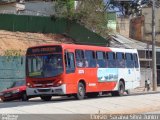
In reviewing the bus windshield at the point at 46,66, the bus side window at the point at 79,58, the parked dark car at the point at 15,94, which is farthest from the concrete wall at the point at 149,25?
the bus windshield at the point at 46,66

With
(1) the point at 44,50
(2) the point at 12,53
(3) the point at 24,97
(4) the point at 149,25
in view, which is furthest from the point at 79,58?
(4) the point at 149,25

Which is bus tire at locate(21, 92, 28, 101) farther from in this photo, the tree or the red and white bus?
the tree

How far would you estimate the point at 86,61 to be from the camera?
3019cm

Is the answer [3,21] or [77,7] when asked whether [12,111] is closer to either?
[3,21]

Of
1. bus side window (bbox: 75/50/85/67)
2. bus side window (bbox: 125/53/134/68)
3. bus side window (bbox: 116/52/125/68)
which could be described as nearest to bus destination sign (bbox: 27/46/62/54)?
bus side window (bbox: 75/50/85/67)

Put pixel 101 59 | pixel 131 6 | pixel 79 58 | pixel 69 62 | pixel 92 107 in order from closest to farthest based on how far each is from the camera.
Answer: pixel 92 107 → pixel 69 62 → pixel 79 58 → pixel 101 59 → pixel 131 6

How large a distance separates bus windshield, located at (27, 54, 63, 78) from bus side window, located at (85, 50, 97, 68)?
9.08 ft

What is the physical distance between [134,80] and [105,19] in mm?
25892

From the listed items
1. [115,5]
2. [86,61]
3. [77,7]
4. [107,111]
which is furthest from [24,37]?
[115,5]

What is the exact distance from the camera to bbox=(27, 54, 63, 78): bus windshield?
2772 centimetres

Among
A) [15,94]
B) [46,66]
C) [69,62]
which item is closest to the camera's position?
[46,66]

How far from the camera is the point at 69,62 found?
92.8 feet

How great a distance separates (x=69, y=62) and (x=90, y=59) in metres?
2.62

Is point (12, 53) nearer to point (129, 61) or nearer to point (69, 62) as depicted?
point (129, 61)
